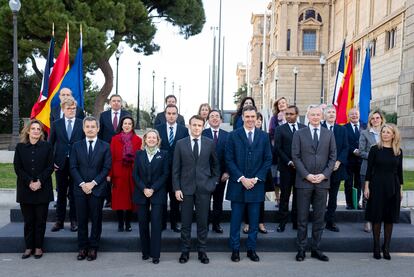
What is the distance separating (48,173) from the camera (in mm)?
6676

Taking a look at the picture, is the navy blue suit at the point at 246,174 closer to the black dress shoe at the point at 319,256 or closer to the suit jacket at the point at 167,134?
the black dress shoe at the point at 319,256

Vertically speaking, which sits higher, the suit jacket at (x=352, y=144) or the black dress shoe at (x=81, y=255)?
the suit jacket at (x=352, y=144)

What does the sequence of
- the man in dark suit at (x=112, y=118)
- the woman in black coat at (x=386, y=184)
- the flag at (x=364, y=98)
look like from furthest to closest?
the flag at (x=364, y=98), the man in dark suit at (x=112, y=118), the woman in black coat at (x=386, y=184)

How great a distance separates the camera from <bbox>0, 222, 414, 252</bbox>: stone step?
7.12 m

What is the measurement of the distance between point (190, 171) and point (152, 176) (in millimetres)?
567

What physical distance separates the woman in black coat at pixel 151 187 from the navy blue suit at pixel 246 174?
3.18 feet

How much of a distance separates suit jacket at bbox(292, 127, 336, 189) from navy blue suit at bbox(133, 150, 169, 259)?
1.90m

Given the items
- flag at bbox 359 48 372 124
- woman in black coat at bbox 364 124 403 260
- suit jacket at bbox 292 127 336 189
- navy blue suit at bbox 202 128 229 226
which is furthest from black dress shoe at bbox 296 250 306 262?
flag at bbox 359 48 372 124

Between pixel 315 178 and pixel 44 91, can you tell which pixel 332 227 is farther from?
pixel 44 91

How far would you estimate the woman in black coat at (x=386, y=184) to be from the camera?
6789mm

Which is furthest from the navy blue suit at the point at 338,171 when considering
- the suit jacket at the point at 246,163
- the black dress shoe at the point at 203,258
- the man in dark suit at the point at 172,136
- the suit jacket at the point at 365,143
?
the man in dark suit at the point at 172,136

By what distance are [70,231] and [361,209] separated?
5187 mm

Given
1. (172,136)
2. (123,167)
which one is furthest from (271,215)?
(123,167)

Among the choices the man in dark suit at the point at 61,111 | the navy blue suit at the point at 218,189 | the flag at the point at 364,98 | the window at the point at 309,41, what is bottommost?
the navy blue suit at the point at 218,189
